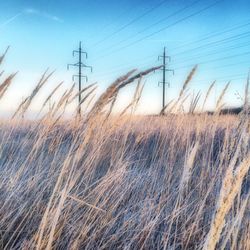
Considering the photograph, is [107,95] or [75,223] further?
[75,223]

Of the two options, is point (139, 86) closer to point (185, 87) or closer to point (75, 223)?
point (185, 87)

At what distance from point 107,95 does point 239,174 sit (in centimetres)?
46

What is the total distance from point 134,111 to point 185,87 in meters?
0.39

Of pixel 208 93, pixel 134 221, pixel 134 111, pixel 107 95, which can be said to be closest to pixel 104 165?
pixel 134 111

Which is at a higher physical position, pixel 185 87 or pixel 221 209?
pixel 185 87

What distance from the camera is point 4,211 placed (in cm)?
145

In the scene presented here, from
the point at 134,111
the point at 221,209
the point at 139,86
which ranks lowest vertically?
the point at 221,209

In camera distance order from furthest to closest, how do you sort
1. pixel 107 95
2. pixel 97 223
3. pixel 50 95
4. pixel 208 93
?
pixel 208 93 < pixel 50 95 < pixel 97 223 < pixel 107 95

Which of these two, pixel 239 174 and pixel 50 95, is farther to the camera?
pixel 50 95

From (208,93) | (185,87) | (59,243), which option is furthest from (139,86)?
(59,243)

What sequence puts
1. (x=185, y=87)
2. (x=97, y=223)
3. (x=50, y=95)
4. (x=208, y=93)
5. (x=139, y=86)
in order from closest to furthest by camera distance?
(x=97, y=223) < (x=50, y=95) < (x=139, y=86) < (x=185, y=87) < (x=208, y=93)

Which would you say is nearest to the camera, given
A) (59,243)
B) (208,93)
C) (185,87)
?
(59,243)

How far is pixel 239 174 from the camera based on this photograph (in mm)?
578

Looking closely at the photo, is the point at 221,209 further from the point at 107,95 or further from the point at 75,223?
the point at 75,223
